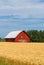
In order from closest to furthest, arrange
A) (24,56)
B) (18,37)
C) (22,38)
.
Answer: (24,56)
(18,37)
(22,38)

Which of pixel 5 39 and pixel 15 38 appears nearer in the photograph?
pixel 15 38

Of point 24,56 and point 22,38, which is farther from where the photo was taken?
point 22,38

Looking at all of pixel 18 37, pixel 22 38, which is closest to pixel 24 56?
pixel 18 37

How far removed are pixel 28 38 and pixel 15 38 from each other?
4301mm

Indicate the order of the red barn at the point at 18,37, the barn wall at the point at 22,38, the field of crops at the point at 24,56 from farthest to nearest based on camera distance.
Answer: the barn wall at the point at 22,38 < the red barn at the point at 18,37 < the field of crops at the point at 24,56

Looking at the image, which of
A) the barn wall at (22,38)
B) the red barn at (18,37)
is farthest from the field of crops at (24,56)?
the barn wall at (22,38)

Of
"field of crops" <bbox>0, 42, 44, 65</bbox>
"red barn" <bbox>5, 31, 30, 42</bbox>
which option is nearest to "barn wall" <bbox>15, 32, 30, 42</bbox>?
"red barn" <bbox>5, 31, 30, 42</bbox>

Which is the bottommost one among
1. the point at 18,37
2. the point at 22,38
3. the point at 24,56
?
the point at 24,56

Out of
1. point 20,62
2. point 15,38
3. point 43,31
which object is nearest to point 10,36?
point 15,38

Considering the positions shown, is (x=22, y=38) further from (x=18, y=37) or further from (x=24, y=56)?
(x=24, y=56)

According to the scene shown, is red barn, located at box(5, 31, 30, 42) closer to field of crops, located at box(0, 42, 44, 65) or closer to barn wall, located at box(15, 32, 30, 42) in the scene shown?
barn wall, located at box(15, 32, 30, 42)

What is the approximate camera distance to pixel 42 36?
7719 centimetres

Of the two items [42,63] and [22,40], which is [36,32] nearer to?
[22,40]

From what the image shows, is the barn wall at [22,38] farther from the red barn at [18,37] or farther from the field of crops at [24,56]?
the field of crops at [24,56]
